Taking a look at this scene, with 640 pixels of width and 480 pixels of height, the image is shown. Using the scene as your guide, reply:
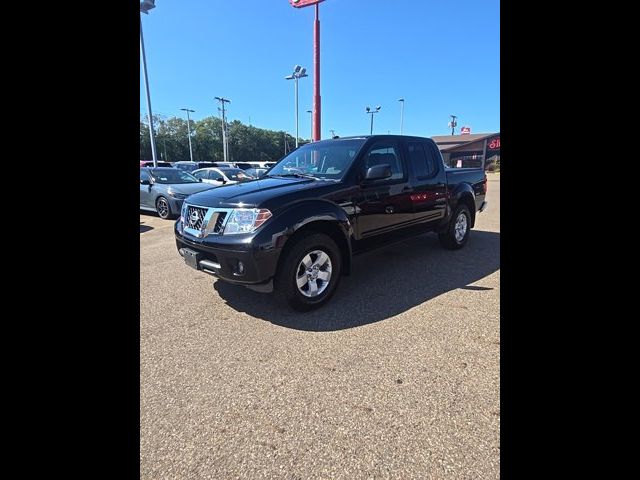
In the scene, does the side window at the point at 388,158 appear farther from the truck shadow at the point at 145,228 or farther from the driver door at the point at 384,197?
the truck shadow at the point at 145,228

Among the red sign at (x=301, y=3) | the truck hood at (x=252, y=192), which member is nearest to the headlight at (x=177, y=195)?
the truck hood at (x=252, y=192)

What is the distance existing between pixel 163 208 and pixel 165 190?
0.52m

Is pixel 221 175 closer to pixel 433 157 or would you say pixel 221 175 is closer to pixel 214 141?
pixel 433 157

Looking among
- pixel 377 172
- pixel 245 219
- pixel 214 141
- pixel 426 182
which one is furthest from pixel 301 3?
pixel 214 141

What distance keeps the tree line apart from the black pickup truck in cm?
6645

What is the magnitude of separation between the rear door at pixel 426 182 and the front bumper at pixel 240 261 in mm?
2381

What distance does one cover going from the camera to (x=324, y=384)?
7.80ft

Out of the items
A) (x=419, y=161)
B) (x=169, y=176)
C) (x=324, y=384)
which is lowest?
(x=324, y=384)
